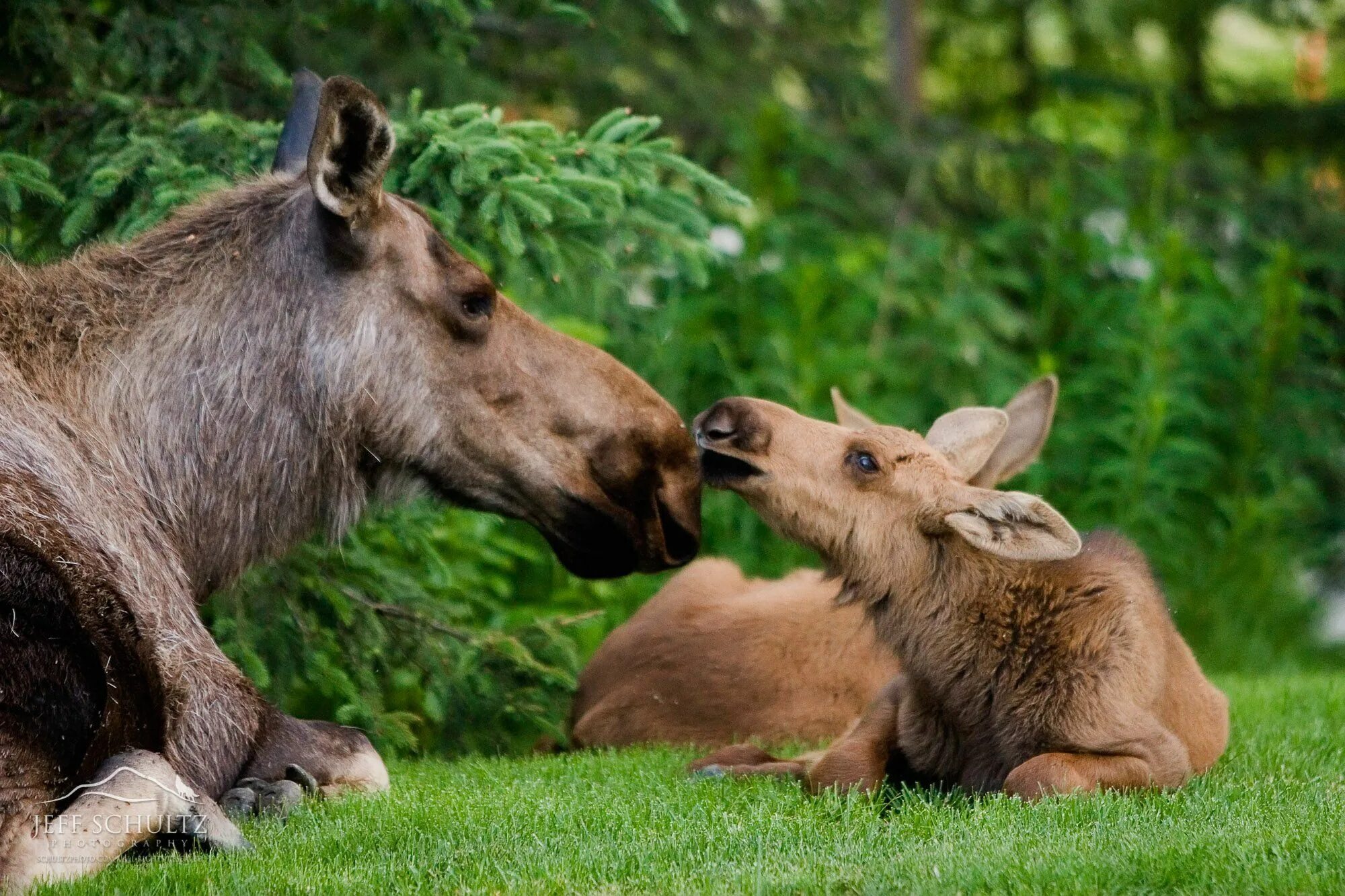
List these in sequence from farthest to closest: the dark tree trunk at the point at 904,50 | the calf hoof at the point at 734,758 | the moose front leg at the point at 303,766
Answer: the dark tree trunk at the point at 904,50 < the calf hoof at the point at 734,758 < the moose front leg at the point at 303,766

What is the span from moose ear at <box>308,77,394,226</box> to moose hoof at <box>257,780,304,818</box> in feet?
5.93

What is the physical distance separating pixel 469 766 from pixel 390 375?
1.63 m

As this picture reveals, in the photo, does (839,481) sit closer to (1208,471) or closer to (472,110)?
(472,110)

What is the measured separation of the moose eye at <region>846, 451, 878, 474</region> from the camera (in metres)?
5.89

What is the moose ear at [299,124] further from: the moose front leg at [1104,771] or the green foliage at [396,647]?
the moose front leg at [1104,771]

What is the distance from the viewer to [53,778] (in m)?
4.59

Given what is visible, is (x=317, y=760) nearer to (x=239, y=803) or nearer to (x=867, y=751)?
(x=239, y=803)

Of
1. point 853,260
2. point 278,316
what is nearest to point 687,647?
point 278,316

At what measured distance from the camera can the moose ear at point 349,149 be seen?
5.33 meters

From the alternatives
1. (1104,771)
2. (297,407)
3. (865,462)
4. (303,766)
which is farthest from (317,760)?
(1104,771)

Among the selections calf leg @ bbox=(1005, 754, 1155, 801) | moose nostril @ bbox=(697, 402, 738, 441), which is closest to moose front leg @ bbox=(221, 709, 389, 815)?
moose nostril @ bbox=(697, 402, 738, 441)

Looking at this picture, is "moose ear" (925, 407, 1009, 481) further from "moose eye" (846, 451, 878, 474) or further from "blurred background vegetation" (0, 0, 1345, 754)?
"blurred background vegetation" (0, 0, 1345, 754)

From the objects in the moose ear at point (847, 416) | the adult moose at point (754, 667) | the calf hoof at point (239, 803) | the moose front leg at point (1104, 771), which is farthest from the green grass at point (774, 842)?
the moose ear at point (847, 416)

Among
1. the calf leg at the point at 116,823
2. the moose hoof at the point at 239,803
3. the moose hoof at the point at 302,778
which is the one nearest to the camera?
the calf leg at the point at 116,823
